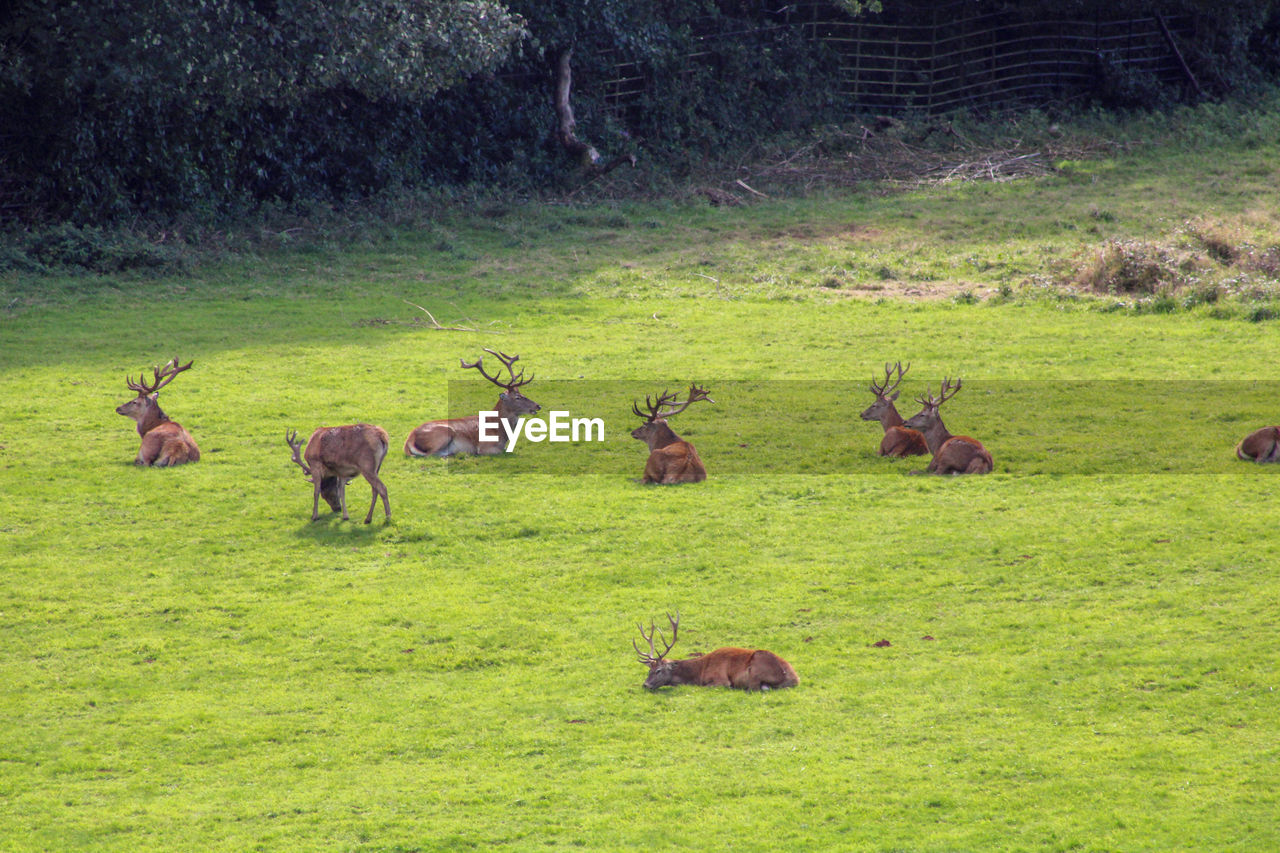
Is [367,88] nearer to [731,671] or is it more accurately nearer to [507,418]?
[507,418]

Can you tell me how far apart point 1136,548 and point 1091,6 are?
2760 cm

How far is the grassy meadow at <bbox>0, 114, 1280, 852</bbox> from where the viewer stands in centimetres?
835

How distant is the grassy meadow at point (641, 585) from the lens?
835cm

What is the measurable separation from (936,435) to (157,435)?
326 inches

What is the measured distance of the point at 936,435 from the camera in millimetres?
15516

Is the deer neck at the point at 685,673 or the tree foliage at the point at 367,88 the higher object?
the tree foliage at the point at 367,88

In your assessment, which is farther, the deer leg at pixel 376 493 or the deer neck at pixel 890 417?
the deer neck at pixel 890 417

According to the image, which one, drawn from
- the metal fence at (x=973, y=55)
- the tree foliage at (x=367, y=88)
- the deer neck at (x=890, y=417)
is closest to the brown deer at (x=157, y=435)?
the deer neck at (x=890, y=417)

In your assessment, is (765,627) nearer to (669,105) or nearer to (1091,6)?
(669,105)

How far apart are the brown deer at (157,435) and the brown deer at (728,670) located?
7.39 meters

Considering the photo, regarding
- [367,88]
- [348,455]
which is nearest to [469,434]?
[348,455]

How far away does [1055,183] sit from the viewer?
99.6 ft

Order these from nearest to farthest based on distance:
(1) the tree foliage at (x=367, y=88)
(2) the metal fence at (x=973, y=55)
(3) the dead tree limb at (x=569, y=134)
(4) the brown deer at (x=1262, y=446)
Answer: (4) the brown deer at (x=1262, y=446) < (1) the tree foliage at (x=367, y=88) < (3) the dead tree limb at (x=569, y=134) < (2) the metal fence at (x=973, y=55)

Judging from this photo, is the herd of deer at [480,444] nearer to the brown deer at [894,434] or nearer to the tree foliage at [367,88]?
the brown deer at [894,434]
